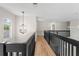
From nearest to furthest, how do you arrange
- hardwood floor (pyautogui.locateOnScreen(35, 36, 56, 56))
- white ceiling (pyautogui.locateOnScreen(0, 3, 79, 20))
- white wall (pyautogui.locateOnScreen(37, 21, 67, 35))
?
white ceiling (pyautogui.locateOnScreen(0, 3, 79, 20)) → hardwood floor (pyautogui.locateOnScreen(35, 36, 56, 56)) → white wall (pyautogui.locateOnScreen(37, 21, 67, 35))

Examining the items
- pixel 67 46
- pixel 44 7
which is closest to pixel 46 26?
pixel 44 7

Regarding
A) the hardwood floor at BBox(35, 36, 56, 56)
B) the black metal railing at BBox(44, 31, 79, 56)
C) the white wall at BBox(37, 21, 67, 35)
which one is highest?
the white wall at BBox(37, 21, 67, 35)

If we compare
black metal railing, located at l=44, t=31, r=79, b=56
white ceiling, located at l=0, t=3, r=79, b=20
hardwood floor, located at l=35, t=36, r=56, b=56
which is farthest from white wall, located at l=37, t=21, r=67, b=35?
black metal railing, located at l=44, t=31, r=79, b=56

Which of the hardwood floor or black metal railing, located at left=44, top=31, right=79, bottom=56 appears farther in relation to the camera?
the hardwood floor

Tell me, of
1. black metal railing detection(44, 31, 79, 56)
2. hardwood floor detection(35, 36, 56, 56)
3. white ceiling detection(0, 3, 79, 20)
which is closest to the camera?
black metal railing detection(44, 31, 79, 56)

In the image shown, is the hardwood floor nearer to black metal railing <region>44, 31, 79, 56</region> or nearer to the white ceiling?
black metal railing <region>44, 31, 79, 56</region>

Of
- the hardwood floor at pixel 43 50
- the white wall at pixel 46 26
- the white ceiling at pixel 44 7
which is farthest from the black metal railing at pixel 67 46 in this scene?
the white wall at pixel 46 26

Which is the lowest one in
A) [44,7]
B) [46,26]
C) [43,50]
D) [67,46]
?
[43,50]

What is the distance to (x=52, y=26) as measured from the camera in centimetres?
1934

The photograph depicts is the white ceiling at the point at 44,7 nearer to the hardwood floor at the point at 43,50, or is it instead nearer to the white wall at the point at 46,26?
the hardwood floor at the point at 43,50

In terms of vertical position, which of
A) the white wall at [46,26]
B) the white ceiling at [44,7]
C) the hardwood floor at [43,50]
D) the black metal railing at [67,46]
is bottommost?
the hardwood floor at [43,50]

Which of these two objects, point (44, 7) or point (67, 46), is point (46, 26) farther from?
point (67, 46)

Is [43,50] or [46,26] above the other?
[46,26]

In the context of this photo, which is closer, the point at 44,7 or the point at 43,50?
the point at 44,7
